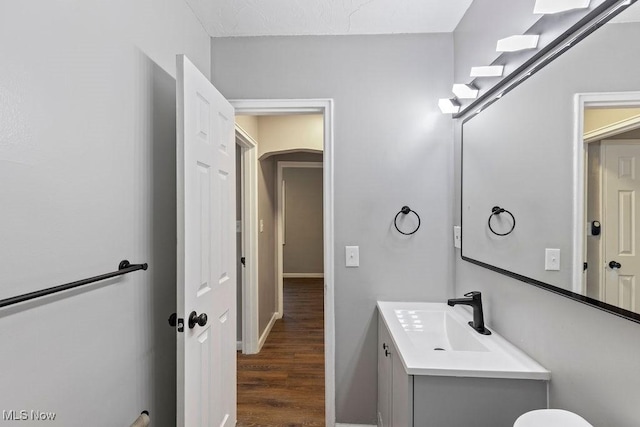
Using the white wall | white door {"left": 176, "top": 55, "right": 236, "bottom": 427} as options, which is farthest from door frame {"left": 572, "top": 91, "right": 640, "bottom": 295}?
the white wall

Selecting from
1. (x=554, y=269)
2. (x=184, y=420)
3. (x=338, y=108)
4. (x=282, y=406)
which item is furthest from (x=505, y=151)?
(x=282, y=406)

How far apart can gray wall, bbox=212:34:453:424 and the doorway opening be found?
1.05 metres

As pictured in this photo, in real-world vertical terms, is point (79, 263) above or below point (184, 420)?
above

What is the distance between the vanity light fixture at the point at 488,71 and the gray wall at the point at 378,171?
431 millimetres

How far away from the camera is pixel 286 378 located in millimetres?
2725

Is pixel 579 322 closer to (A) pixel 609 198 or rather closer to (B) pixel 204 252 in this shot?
(A) pixel 609 198

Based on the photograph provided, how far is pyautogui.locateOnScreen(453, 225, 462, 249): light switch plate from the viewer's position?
1914 millimetres

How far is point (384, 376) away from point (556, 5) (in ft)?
5.84

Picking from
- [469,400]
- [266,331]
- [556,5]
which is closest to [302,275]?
[266,331]

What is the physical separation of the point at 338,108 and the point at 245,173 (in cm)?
146

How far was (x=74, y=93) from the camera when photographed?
975 mm

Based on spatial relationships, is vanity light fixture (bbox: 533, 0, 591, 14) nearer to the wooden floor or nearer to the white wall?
the white wall

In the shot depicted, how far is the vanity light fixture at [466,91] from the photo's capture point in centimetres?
172

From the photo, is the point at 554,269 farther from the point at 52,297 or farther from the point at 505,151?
the point at 52,297
